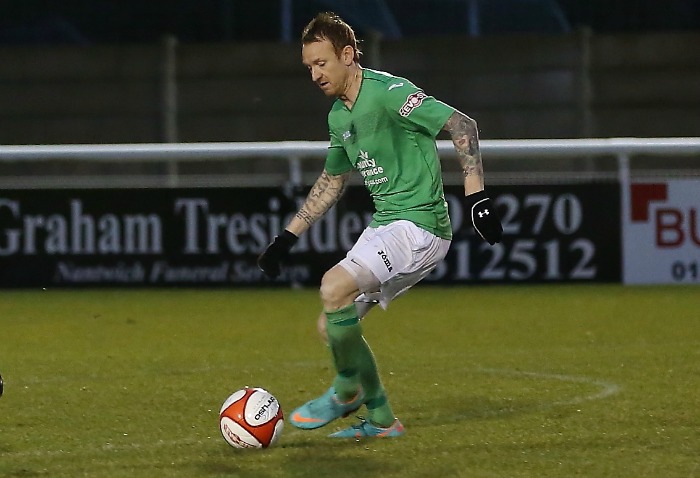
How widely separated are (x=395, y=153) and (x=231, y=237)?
725cm

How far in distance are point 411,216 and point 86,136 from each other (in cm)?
1198

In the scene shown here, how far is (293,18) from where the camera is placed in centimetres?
1766

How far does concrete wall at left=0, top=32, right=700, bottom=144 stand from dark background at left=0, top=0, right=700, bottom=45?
2.84 feet

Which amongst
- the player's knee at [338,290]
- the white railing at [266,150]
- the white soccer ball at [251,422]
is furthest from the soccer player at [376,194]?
the white railing at [266,150]

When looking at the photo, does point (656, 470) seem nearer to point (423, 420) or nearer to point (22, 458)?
point (423, 420)

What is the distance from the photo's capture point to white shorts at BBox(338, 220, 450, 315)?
5234mm

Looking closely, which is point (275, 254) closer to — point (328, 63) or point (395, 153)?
point (395, 153)

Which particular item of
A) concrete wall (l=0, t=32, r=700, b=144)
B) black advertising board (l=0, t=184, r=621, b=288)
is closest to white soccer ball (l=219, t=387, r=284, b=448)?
black advertising board (l=0, t=184, r=621, b=288)

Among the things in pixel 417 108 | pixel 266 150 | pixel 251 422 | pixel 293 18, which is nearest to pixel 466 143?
pixel 417 108

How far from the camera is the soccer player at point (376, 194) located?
5239 mm

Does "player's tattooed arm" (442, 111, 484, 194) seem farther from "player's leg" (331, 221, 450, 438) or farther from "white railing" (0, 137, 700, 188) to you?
"white railing" (0, 137, 700, 188)

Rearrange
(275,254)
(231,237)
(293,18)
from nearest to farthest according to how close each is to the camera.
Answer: (275,254)
(231,237)
(293,18)

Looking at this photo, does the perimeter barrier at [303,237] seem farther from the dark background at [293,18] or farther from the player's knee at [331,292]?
the player's knee at [331,292]

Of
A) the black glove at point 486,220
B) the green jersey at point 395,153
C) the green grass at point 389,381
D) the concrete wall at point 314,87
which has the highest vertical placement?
the concrete wall at point 314,87
